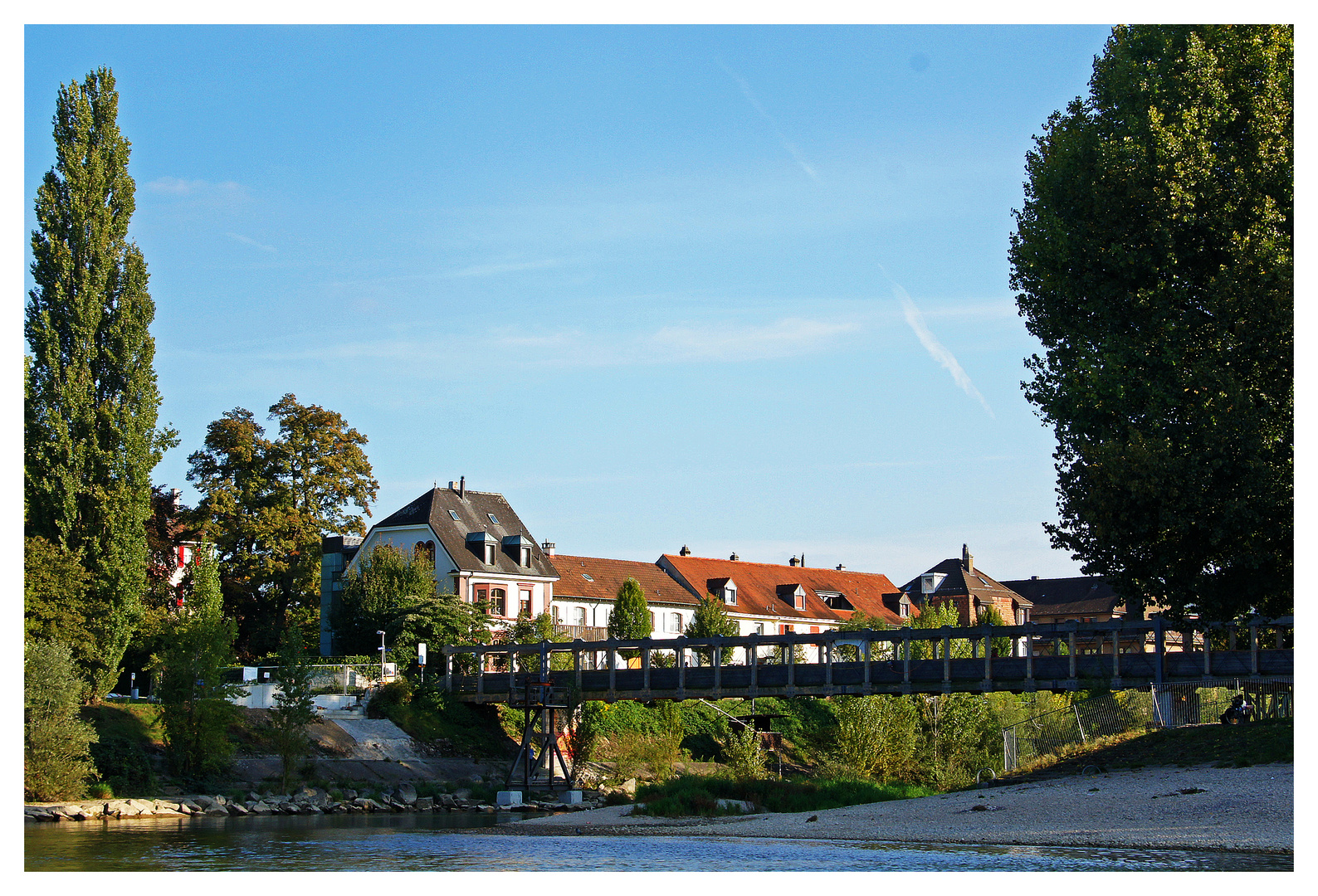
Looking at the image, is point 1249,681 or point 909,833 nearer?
point 909,833

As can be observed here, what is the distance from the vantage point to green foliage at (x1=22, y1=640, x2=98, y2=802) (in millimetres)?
31859

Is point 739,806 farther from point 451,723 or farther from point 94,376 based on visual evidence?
point 94,376

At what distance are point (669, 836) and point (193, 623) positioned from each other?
20.9 metres

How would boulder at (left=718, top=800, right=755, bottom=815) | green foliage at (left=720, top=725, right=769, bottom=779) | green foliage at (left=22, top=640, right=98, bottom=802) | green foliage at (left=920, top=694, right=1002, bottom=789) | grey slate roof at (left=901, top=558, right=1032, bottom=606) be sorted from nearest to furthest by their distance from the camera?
boulder at (left=718, top=800, right=755, bottom=815) → green foliage at (left=22, top=640, right=98, bottom=802) → green foliage at (left=720, top=725, right=769, bottom=779) → green foliage at (left=920, top=694, right=1002, bottom=789) → grey slate roof at (left=901, top=558, right=1032, bottom=606)

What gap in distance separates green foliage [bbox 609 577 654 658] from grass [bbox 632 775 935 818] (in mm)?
34267

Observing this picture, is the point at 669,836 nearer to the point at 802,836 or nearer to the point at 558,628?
the point at 802,836

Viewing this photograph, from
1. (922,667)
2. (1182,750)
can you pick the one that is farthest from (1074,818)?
(922,667)

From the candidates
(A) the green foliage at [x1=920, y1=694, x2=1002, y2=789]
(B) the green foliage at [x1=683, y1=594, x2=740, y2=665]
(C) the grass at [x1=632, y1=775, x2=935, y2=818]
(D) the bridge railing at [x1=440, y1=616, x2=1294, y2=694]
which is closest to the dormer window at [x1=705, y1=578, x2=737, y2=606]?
(B) the green foliage at [x1=683, y1=594, x2=740, y2=665]

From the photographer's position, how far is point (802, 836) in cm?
2331

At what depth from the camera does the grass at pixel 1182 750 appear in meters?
26.2

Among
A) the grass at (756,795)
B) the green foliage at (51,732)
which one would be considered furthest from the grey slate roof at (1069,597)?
the green foliage at (51,732)

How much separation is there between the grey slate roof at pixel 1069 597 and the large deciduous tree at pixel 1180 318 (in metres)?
84.8

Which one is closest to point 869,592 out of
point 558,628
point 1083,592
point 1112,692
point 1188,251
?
point 1083,592

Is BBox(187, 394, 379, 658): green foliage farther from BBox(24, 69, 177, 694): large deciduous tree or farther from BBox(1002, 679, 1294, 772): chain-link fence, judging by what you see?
BBox(1002, 679, 1294, 772): chain-link fence
